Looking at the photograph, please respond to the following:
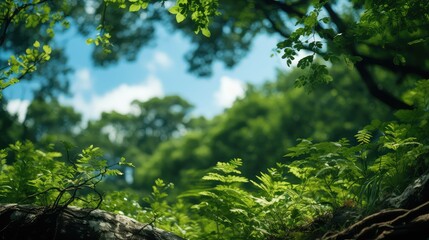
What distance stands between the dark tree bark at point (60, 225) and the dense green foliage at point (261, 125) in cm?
14

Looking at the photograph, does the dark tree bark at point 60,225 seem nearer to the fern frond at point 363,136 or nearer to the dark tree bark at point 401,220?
the dark tree bark at point 401,220

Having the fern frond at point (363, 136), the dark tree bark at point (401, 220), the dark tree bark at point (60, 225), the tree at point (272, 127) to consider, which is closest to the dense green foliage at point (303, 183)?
the fern frond at point (363, 136)

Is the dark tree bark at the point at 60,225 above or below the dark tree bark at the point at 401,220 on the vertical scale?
above

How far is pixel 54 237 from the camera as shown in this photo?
151 inches

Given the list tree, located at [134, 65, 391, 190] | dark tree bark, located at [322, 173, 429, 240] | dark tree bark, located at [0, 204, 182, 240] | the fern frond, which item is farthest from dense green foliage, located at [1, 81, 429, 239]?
tree, located at [134, 65, 391, 190]

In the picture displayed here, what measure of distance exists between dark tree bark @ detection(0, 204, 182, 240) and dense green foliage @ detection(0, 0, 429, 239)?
0.14 meters

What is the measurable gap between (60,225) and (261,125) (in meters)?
29.9

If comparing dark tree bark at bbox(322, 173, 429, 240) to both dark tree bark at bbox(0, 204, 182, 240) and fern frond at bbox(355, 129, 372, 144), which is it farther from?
dark tree bark at bbox(0, 204, 182, 240)

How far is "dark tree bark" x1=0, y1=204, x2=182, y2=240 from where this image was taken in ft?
12.9

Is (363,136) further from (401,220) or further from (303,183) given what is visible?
(401,220)

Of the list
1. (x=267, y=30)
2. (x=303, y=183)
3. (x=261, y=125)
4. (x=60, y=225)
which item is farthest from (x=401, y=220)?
(x=261, y=125)

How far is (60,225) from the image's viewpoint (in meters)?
3.95

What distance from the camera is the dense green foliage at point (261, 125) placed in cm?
448

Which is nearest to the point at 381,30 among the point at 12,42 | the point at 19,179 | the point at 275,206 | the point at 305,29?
the point at 305,29
